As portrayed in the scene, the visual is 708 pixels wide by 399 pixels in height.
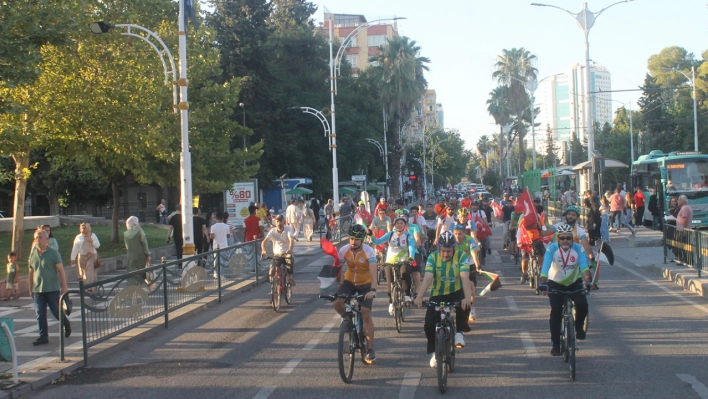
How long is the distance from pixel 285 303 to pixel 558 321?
6759 millimetres

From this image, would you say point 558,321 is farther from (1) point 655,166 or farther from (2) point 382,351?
(1) point 655,166

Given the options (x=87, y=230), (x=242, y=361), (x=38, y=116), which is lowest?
(x=242, y=361)

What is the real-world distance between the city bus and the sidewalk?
2034 cm

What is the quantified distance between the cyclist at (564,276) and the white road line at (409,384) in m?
1.63

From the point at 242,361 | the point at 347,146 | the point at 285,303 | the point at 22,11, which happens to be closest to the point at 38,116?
the point at 22,11

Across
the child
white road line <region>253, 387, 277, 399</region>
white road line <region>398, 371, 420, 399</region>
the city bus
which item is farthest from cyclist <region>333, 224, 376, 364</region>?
the city bus

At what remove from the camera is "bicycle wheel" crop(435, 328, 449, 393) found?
6973mm

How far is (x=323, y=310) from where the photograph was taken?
12852mm

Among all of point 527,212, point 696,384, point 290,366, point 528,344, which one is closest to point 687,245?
point 527,212

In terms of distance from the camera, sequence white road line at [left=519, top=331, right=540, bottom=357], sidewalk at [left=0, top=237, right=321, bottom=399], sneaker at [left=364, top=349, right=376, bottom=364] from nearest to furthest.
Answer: sidewalk at [left=0, top=237, right=321, bottom=399] < sneaker at [left=364, top=349, right=376, bottom=364] < white road line at [left=519, top=331, right=540, bottom=357]

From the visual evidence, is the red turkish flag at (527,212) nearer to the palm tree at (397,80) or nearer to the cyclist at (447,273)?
the cyclist at (447,273)

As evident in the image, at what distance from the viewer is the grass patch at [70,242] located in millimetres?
21630

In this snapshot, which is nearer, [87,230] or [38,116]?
[87,230]

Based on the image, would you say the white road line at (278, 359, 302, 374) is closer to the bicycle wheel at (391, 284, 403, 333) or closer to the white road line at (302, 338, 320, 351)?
the white road line at (302, 338, 320, 351)
